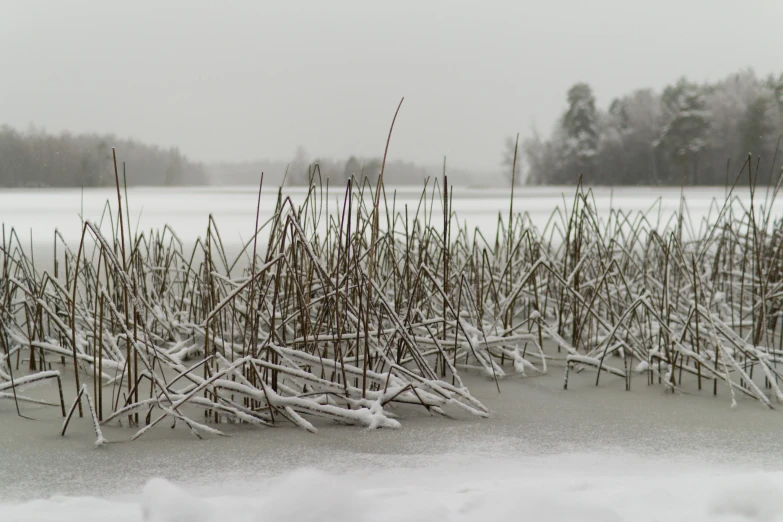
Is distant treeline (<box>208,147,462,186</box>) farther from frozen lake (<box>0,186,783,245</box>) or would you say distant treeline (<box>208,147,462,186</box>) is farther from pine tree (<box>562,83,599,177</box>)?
pine tree (<box>562,83,599,177</box>)

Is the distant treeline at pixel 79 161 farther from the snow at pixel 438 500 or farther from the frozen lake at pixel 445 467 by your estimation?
the snow at pixel 438 500

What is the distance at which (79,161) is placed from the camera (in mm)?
3371

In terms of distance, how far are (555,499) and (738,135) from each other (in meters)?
6.17

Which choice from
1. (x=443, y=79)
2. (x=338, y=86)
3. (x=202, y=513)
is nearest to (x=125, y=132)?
(x=338, y=86)

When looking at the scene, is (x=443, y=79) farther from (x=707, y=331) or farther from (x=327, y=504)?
(x=327, y=504)

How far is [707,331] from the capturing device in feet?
4.89

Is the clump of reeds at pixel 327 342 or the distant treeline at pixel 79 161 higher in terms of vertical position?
the distant treeline at pixel 79 161

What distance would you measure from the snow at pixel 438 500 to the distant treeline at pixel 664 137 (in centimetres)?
528

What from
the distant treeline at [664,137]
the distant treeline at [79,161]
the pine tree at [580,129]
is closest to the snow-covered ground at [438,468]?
the distant treeline at [79,161]

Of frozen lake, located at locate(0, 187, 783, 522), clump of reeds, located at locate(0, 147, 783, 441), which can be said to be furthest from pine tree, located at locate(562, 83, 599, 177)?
frozen lake, located at locate(0, 187, 783, 522)

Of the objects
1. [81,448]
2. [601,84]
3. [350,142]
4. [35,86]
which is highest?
[601,84]

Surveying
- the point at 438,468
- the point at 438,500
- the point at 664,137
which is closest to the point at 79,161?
the point at 438,468

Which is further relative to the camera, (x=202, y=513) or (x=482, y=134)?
(x=482, y=134)

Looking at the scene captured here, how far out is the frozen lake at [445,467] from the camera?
29.8 inches
